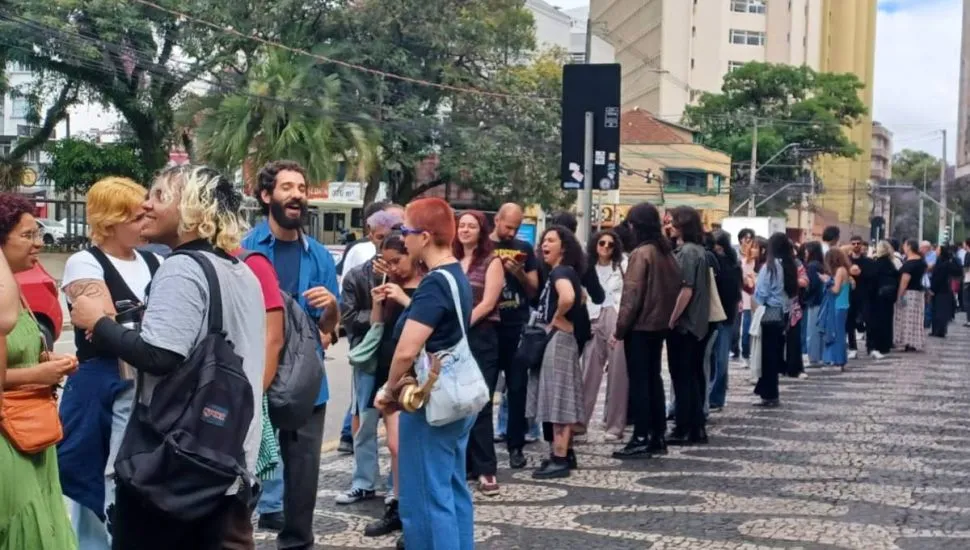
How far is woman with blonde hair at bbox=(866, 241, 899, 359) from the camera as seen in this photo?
18.0 metres

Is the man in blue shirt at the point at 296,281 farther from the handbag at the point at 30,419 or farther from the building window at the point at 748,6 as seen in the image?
the building window at the point at 748,6

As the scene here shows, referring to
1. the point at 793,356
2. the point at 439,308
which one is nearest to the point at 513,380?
the point at 439,308

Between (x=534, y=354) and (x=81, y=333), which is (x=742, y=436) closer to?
(x=534, y=354)

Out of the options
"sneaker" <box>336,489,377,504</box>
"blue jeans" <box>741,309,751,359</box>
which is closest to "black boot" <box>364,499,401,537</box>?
"sneaker" <box>336,489,377,504</box>

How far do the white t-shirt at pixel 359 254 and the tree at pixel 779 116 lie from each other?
Answer: 58238 mm

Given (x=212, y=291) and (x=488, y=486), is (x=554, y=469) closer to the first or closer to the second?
(x=488, y=486)

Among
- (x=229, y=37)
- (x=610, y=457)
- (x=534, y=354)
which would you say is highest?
(x=229, y=37)

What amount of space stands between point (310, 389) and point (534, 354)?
390 centimetres

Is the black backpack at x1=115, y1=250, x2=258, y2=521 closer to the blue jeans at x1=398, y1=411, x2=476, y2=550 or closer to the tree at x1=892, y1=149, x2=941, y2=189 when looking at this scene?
the blue jeans at x1=398, y1=411, x2=476, y2=550

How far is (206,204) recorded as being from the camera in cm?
387

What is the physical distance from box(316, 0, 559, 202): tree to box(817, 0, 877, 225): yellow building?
175ft

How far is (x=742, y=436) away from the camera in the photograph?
33.6 feet

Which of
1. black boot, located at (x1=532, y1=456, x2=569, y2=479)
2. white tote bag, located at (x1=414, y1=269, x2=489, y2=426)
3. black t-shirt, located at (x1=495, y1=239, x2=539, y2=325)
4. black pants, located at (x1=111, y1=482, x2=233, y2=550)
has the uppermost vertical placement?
black t-shirt, located at (x1=495, y1=239, x2=539, y2=325)

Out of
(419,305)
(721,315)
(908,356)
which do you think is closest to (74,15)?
(908,356)
